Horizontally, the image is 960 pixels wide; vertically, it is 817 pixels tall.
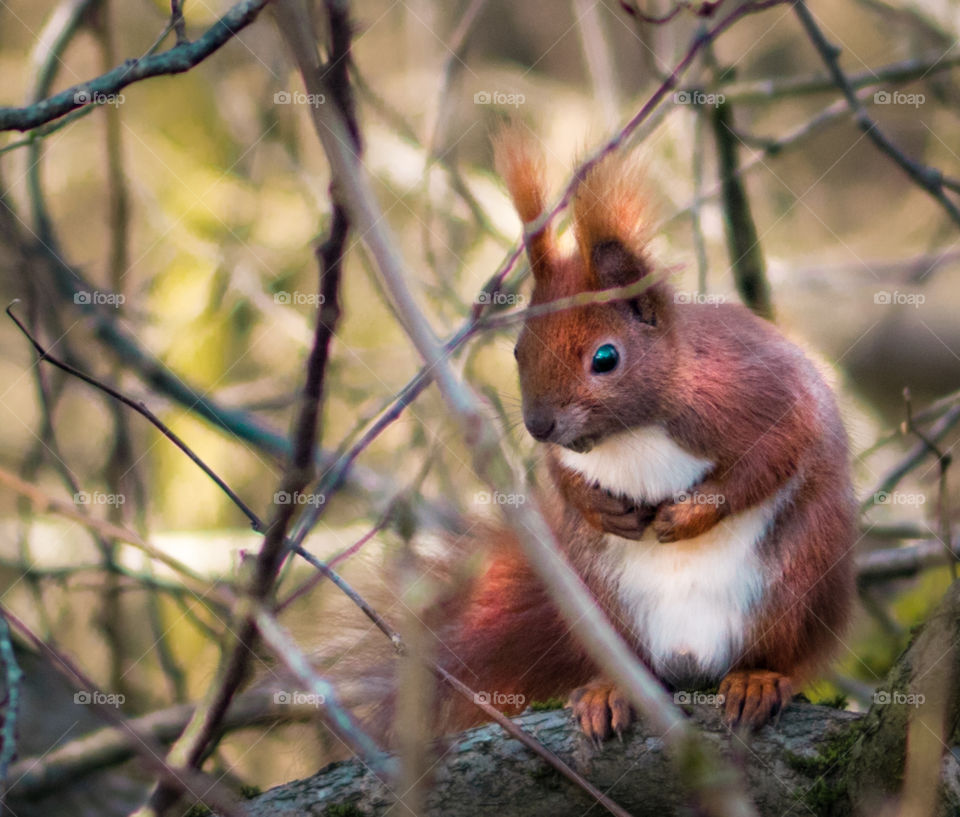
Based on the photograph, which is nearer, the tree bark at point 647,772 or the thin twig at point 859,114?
the tree bark at point 647,772

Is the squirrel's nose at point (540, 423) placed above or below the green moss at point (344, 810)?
above

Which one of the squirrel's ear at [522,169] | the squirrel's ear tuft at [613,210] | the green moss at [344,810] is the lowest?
the green moss at [344,810]

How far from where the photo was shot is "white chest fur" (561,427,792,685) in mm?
2100

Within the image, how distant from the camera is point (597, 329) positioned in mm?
2088

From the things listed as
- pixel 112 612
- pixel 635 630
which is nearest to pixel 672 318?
pixel 635 630

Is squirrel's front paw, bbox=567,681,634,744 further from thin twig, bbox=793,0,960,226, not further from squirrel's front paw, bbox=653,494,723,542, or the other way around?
thin twig, bbox=793,0,960,226

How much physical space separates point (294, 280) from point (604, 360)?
1719 millimetres

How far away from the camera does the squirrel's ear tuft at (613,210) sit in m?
2.00

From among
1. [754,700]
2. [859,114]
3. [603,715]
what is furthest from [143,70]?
[859,114]

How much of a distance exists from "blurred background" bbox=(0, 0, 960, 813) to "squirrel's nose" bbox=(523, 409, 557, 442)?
0.56 ft

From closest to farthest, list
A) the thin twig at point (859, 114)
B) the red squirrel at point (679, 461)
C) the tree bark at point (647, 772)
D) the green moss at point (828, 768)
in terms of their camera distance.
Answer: the tree bark at point (647, 772), the green moss at point (828, 768), the red squirrel at point (679, 461), the thin twig at point (859, 114)

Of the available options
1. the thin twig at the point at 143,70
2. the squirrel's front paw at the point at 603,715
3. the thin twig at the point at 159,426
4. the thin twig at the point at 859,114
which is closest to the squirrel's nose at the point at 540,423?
the squirrel's front paw at the point at 603,715

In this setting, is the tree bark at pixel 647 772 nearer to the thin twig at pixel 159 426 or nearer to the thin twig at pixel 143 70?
the thin twig at pixel 159 426

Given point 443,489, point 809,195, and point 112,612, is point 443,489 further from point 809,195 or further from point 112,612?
point 809,195
